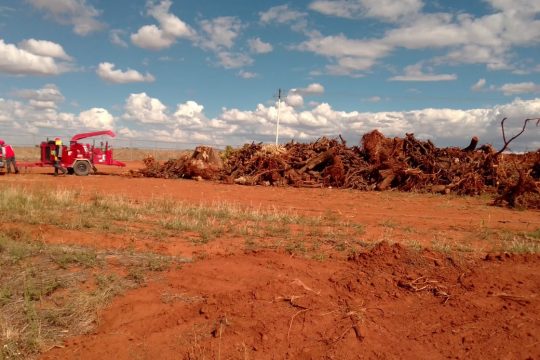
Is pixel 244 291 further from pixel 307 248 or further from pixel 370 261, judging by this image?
pixel 307 248

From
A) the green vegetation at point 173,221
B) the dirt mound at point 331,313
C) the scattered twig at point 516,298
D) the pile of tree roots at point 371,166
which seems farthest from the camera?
the pile of tree roots at point 371,166

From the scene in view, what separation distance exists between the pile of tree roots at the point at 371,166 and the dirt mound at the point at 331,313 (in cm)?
1345

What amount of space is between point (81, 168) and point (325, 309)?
21368 millimetres

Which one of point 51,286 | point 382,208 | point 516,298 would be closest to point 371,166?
point 382,208

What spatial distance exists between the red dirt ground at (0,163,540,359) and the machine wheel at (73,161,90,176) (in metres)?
17.0

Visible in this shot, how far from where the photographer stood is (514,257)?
6500 mm

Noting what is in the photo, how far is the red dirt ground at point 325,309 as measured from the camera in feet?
13.9

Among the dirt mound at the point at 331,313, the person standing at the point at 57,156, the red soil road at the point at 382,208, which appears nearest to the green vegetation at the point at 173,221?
the red soil road at the point at 382,208

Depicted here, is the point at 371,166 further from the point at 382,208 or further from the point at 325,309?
the point at 325,309

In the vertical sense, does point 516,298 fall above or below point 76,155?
below

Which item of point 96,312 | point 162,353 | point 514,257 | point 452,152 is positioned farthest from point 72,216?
point 452,152

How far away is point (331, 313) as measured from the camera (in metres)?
4.77

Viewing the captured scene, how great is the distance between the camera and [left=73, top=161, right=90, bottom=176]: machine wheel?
917 inches

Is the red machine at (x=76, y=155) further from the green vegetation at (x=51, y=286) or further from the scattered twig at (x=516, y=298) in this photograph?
the scattered twig at (x=516, y=298)
